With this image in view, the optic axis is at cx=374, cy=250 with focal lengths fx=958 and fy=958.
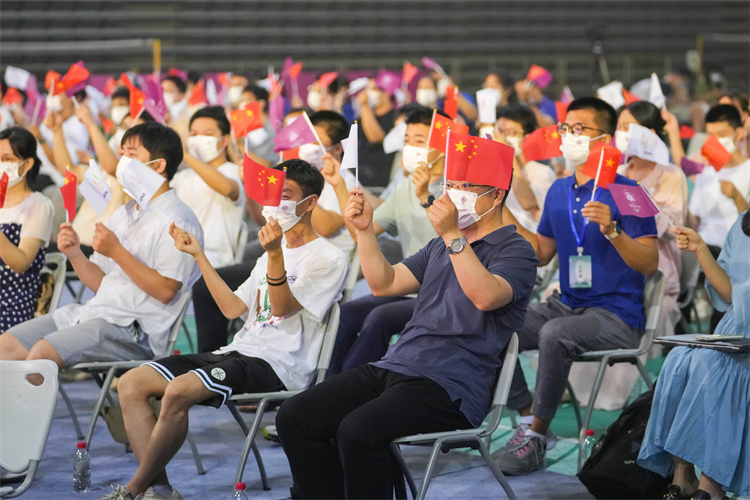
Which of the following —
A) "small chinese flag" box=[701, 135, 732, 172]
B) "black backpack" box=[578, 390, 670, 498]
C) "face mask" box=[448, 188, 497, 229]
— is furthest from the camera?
"small chinese flag" box=[701, 135, 732, 172]

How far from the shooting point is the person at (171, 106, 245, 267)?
517cm

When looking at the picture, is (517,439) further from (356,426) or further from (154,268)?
(154,268)

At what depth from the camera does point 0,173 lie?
434 centimetres

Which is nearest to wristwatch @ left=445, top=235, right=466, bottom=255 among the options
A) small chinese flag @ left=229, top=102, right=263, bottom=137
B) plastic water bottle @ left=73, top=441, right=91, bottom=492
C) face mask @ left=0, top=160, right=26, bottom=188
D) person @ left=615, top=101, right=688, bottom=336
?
plastic water bottle @ left=73, top=441, right=91, bottom=492

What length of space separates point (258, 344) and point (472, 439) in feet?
3.29

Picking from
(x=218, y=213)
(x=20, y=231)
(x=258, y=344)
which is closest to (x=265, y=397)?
(x=258, y=344)

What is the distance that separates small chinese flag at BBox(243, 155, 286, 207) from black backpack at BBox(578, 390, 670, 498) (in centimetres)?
147

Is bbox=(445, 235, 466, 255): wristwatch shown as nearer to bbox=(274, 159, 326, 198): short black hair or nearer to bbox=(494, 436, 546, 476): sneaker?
bbox=(274, 159, 326, 198): short black hair

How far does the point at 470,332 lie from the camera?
2.92m

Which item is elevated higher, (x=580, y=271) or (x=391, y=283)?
(x=391, y=283)

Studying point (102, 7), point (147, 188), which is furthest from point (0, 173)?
point (102, 7)

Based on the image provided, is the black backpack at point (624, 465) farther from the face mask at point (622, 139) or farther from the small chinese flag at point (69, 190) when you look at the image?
the small chinese flag at point (69, 190)

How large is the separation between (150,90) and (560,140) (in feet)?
9.43

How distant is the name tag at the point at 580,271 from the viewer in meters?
3.99
